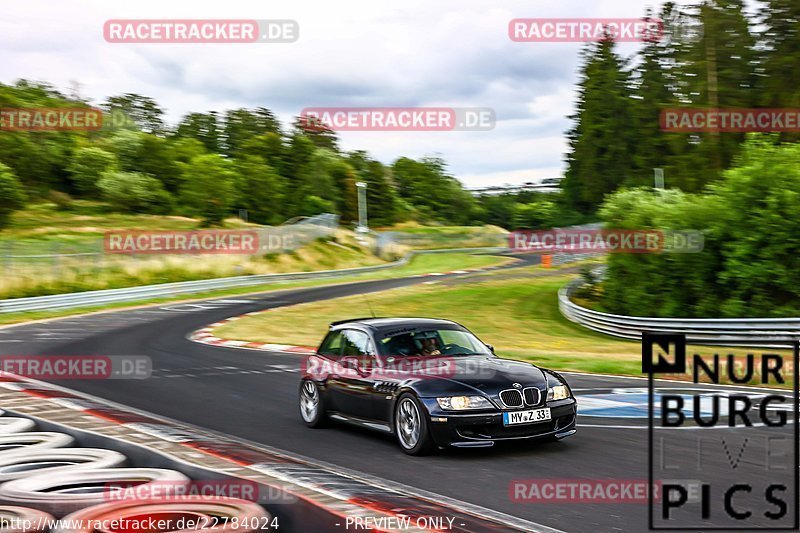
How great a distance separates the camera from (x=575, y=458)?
8.28 metres

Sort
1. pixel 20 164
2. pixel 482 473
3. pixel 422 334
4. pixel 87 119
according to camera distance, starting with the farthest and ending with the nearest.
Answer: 1. pixel 87 119
2. pixel 20 164
3. pixel 422 334
4. pixel 482 473

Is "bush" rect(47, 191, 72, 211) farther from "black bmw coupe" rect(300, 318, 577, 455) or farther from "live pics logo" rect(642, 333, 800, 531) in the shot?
"live pics logo" rect(642, 333, 800, 531)

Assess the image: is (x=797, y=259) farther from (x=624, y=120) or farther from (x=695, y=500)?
(x=624, y=120)

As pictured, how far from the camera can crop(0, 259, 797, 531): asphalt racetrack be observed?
6.98m

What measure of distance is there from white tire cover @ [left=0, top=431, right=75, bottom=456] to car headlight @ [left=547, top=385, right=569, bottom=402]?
4452 millimetres

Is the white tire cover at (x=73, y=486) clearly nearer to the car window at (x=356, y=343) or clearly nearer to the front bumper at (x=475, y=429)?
the front bumper at (x=475, y=429)

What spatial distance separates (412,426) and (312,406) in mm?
2223

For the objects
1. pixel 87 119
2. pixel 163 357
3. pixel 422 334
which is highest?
pixel 87 119

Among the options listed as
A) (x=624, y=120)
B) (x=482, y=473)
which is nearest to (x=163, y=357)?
(x=482, y=473)

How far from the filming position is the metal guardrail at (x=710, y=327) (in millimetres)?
20141

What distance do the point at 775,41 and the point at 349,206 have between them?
67.7 m

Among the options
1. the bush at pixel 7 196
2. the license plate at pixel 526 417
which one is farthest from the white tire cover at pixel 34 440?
the bush at pixel 7 196

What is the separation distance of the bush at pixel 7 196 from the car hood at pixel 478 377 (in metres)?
63.1
